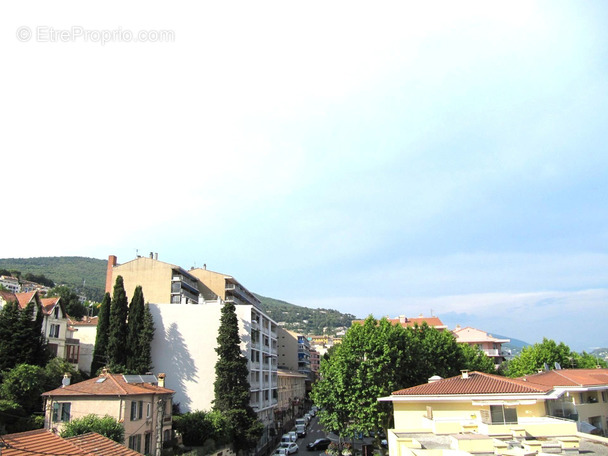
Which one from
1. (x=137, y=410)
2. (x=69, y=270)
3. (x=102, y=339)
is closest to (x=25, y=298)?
(x=102, y=339)

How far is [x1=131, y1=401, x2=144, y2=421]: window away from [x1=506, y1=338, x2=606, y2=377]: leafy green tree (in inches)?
1596

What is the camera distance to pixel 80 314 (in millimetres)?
100188

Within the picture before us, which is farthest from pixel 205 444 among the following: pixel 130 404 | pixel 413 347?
pixel 413 347

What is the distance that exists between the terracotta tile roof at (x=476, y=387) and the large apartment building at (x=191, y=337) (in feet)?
93.3

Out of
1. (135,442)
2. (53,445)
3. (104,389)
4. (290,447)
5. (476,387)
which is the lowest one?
(290,447)

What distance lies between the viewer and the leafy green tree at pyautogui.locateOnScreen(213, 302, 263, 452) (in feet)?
139

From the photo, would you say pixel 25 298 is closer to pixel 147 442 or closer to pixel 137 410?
pixel 137 410

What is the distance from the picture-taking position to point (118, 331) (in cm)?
4669

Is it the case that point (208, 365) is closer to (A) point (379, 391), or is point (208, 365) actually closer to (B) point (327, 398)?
(B) point (327, 398)

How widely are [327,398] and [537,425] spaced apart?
21018 millimetres

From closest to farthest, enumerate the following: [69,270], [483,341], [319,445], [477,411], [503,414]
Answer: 1. [503,414]
2. [477,411]
3. [319,445]
4. [483,341]
5. [69,270]

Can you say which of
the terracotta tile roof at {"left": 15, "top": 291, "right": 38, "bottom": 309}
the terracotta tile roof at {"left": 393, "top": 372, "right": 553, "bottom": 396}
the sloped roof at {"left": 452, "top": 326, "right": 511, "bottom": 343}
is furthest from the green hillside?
the terracotta tile roof at {"left": 393, "top": 372, "right": 553, "bottom": 396}

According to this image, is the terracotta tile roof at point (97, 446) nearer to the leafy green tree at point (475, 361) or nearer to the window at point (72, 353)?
the window at point (72, 353)

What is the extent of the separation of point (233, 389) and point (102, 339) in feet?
48.3
